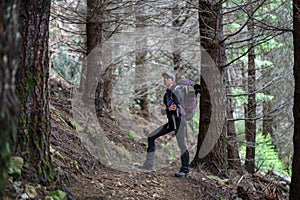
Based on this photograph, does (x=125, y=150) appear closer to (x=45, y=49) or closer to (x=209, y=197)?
(x=209, y=197)

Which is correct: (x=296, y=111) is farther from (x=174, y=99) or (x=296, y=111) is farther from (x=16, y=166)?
(x=16, y=166)

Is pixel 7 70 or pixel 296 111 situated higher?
pixel 7 70

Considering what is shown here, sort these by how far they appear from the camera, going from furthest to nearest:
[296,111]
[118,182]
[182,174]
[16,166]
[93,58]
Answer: [93,58]
[182,174]
[118,182]
[296,111]
[16,166]

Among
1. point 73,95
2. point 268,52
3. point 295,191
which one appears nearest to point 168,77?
point 295,191

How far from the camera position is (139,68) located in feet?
48.7

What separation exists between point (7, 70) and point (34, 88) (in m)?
2.04

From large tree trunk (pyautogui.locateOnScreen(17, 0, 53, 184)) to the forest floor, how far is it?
32 centimetres

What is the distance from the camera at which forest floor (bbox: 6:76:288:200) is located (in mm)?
5348

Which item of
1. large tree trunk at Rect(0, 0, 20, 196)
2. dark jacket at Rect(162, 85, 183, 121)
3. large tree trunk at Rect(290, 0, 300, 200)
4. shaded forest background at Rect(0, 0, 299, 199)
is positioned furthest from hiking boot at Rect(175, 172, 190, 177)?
large tree trunk at Rect(0, 0, 20, 196)

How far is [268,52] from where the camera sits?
489 inches

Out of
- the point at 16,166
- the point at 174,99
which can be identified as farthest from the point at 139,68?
the point at 16,166

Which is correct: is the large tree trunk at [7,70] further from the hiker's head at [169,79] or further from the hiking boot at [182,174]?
the hiking boot at [182,174]

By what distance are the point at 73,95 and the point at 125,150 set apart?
239cm

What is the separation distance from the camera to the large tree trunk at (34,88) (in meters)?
4.36
